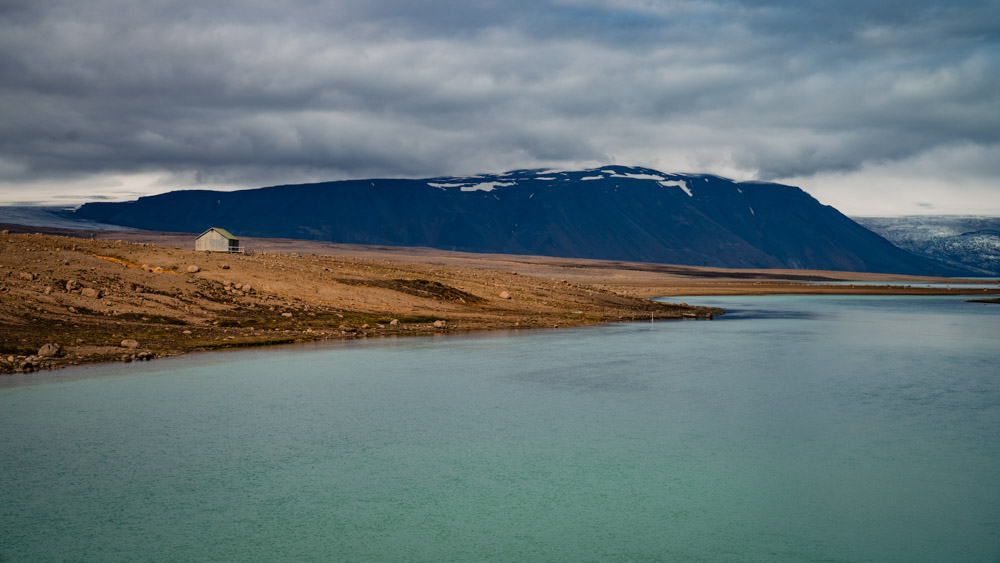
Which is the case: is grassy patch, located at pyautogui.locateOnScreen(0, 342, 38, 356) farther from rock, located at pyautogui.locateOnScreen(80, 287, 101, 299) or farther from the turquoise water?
rock, located at pyautogui.locateOnScreen(80, 287, 101, 299)

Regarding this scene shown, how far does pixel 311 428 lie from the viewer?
2316cm

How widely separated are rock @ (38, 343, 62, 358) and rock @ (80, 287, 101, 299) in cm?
1163

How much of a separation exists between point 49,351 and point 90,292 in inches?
495

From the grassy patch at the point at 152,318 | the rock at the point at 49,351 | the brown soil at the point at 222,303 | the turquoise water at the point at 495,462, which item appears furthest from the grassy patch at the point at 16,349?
the grassy patch at the point at 152,318

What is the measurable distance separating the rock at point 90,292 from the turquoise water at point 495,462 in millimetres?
12416

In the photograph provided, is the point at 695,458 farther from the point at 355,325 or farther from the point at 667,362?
the point at 355,325

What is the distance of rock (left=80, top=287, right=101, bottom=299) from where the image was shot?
43.5 m

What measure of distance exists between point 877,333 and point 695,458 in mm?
39819

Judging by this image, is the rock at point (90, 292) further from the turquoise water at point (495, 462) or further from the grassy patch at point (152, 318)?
the turquoise water at point (495, 462)

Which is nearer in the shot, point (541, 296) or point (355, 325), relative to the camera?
point (355, 325)

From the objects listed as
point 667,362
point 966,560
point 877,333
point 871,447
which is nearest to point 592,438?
point 871,447

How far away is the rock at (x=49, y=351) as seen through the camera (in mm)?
31750

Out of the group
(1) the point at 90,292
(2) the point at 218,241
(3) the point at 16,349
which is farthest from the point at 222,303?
(2) the point at 218,241

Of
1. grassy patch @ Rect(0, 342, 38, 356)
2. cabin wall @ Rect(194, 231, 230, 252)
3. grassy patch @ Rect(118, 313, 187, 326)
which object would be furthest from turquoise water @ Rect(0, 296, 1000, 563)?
cabin wall @ Rect(194, 231, 230, 252)
